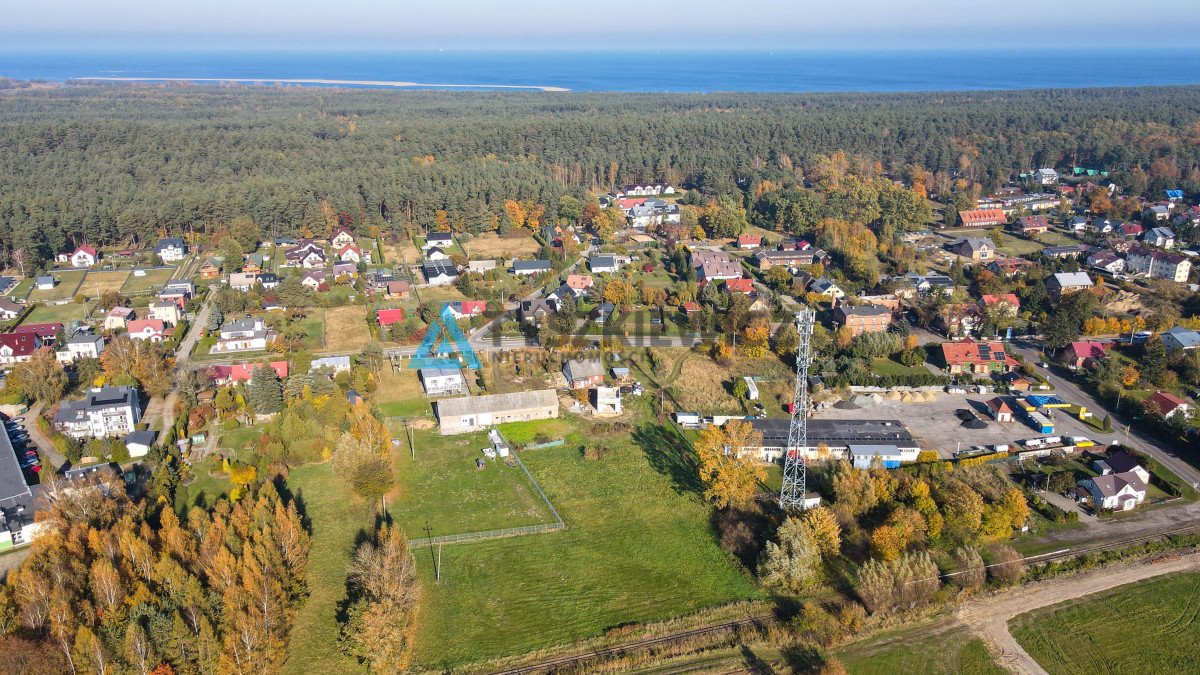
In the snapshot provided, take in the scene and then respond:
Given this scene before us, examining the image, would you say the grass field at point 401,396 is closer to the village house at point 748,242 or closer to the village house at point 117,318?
the village house at point 117,318

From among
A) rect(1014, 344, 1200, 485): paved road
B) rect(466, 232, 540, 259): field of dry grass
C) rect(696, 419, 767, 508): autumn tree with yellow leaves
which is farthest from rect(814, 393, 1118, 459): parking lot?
rect(466, 232, 540, 259): field of dry grass

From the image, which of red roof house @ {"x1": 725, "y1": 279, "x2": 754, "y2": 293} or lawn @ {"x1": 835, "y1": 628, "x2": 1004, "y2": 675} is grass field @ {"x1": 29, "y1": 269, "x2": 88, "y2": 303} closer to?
red roof house @ {"x1": 725, "y1": 279, "x2": 754, "y2": 293}

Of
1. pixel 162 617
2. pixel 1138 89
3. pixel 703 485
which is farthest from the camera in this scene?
pixel 1138 89

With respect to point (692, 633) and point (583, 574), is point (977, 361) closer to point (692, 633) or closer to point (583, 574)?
point (692, 633)

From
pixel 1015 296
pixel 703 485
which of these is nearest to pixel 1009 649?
pixel 703 485

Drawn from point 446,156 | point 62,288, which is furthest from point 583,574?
point 446,156

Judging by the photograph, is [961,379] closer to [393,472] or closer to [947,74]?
[393,472]
